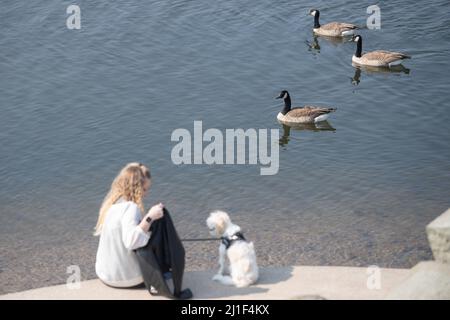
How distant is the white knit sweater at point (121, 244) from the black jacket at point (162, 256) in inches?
5.1

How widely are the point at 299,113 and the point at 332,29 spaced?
238 inches

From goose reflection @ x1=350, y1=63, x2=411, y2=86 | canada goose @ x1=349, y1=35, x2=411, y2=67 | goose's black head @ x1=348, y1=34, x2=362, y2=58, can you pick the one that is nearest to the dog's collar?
goose reflection @ x1=350, y1=63, x2=411, y2=86

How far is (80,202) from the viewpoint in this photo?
55.3 feet

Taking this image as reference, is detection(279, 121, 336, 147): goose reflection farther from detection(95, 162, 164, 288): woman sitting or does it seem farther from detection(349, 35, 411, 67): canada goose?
detection(95, 162, 164, 288): woman sitting

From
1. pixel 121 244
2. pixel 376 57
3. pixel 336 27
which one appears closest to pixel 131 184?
pixel 121 244

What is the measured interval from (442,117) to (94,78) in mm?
9475

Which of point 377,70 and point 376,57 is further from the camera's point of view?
point 377,70

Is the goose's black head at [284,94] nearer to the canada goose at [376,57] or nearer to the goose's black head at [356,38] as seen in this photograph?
the canada goose at [376,57]

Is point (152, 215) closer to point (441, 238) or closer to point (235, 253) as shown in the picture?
point (235, 253)

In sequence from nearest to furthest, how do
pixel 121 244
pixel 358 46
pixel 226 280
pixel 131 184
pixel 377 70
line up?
1. pixel 131 184
2. pixel 121 244
3. pixel 226 280
4. pixel 377 70
5. pixel 358 46

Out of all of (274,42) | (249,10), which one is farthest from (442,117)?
(249,10)

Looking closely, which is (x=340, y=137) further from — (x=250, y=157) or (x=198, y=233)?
(x=198, y=233)

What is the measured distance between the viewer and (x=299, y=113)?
20.2 m

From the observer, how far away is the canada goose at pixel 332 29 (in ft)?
82.3
